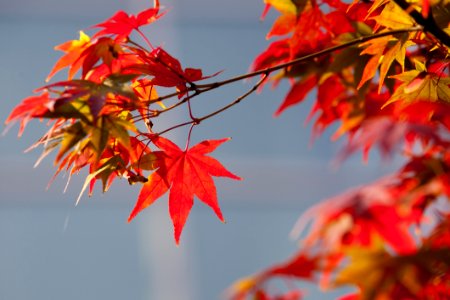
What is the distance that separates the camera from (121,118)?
2.10 ft

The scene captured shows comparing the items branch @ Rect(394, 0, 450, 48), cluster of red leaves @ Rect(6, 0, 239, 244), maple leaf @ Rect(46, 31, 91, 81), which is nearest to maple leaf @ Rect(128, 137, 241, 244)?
cluster of red leaves @ Rect(6, 0, 239, 244)

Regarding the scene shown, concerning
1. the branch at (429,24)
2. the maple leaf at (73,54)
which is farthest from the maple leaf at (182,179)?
the branch at (429,24)

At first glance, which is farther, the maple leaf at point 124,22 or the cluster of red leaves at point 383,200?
the maple leaf at point 124,22

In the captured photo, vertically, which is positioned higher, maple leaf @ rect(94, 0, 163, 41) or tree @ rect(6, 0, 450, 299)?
maple leaf @ rect(94, 0, 163, 41)

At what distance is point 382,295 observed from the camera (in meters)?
0.47

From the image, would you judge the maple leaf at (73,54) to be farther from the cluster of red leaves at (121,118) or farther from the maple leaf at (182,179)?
the maple leaf at (182,179)

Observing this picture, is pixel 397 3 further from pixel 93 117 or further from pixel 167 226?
pixel 167 226

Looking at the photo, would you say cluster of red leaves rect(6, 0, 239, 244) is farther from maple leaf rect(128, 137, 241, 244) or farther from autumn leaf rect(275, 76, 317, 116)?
autumn leaf rect(275, 76, 317, 116)

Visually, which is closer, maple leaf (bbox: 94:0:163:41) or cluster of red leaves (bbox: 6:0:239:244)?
cluster of red leaves (bbox: 6:0:239:244)

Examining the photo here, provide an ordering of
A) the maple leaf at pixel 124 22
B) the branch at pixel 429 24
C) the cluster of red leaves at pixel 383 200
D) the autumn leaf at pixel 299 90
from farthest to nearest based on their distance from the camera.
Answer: the autumn leaf at pixel 299 90 < the maple leaf at pixel 124 22 < the branch at pixel 429 24 < the cluster of red leaves at pixel 383 200

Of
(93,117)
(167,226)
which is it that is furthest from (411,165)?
(167,226)

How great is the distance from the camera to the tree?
1.68 feet

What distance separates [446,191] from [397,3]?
22 centimetres

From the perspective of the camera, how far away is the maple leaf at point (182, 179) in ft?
2.48
